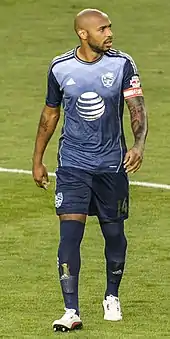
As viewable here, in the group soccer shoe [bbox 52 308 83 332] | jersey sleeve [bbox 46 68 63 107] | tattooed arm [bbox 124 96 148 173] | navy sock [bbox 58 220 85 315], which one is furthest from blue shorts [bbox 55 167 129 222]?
soccer shoe [bbox 52 308 83 332]

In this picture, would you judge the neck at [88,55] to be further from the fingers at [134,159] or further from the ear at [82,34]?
the fingers at [134,159]

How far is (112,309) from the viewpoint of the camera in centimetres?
984

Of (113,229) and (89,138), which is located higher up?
(89,138)

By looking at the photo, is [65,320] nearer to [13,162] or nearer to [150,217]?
[150,217]

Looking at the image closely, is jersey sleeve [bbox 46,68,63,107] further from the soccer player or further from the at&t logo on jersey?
the at&t logo on jersey

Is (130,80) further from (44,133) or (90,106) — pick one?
(44,133)

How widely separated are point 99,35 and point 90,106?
18.0 inches

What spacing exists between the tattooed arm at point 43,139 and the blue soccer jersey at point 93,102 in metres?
0.08

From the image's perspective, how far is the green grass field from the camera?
999 cm

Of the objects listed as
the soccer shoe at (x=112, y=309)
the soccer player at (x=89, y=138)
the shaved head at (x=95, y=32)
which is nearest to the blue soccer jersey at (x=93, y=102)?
the soccer player at (x=89, y=138)

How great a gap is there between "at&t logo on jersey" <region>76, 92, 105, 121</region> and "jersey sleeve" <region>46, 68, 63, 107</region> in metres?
0.19

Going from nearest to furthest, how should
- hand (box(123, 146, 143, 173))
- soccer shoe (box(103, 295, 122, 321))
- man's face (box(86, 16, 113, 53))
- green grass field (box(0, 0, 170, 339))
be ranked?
hand (box(123, 146, 143, 173)), man's face (box(86, 16, 113, 53)), soccer shoe (box(103, 295, 122, 321)), green grass field (box(0, 0, 170, 339))

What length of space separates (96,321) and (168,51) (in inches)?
641

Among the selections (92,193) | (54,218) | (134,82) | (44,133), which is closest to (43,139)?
(44,133)
